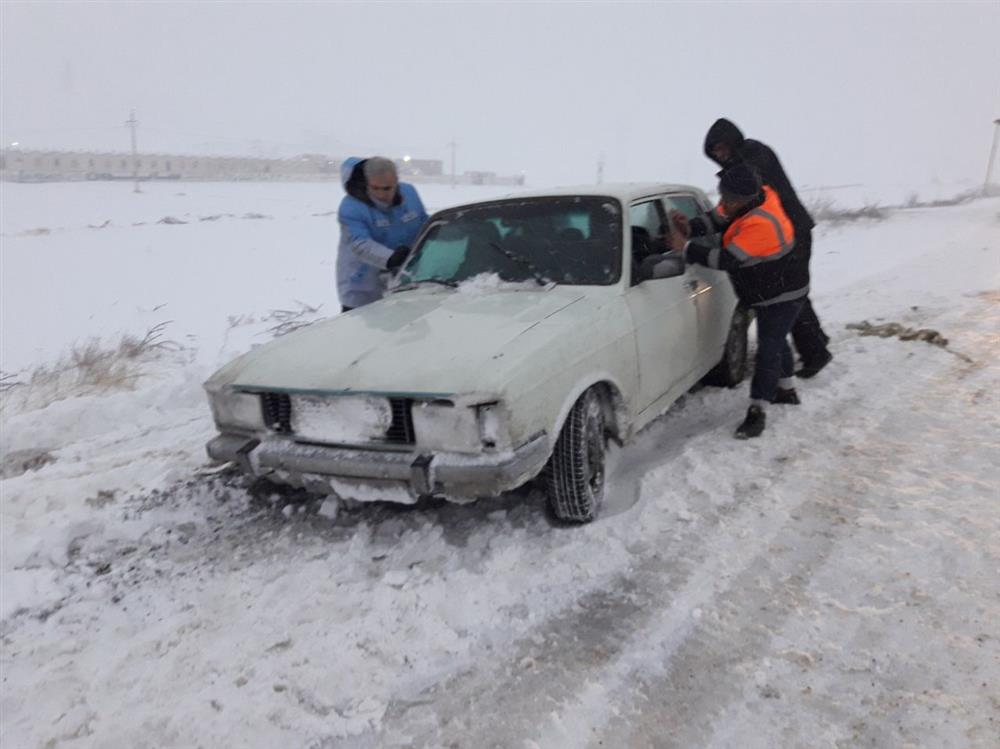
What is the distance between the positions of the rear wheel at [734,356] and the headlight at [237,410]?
335cm

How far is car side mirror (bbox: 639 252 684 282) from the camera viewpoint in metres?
3.67

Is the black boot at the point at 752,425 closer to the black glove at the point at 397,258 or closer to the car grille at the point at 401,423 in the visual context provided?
the car grille at the point at 401,423

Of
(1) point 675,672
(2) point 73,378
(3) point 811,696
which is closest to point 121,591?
(1) point 675,672

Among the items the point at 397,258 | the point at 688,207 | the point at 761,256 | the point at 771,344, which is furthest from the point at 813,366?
the point at 397,258

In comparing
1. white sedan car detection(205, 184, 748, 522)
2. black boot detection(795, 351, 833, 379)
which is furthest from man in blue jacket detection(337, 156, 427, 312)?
black boot detection(795, 351, 833, 379)

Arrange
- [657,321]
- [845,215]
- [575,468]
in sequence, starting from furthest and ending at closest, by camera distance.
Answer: [845,215] → [657,321] → [575,468]

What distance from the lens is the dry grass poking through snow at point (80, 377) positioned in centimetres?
568

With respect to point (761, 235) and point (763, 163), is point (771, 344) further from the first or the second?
point (763, 163)

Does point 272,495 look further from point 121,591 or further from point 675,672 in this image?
point 675,672

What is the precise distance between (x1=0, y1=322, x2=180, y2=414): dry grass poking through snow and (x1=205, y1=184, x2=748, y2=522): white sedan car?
3190mm

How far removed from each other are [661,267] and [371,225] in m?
2.24

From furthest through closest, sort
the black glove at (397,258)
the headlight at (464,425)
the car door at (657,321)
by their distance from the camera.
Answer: the black glove at (397,258) < the car door at (657,321) < the headlight at (464,425)

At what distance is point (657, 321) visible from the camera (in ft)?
12.5

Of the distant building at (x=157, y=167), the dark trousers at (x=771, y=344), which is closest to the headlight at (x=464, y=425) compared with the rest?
the dark trousers at (x=771, y=344)
